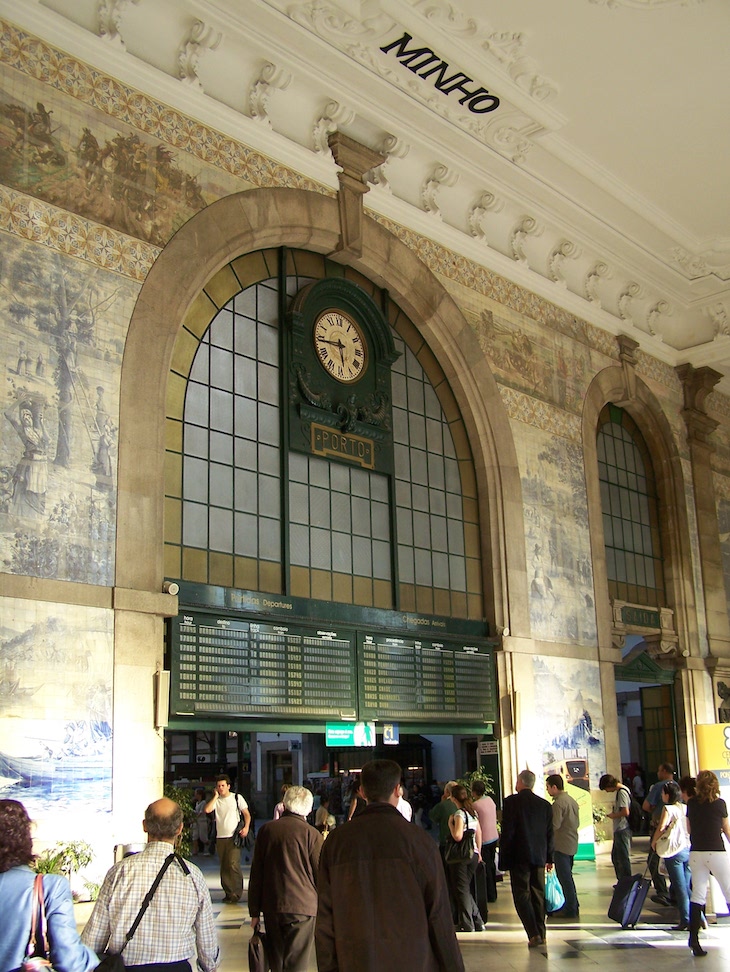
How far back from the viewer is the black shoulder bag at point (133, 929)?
450 centimetres

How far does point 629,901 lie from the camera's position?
1083 centimetres

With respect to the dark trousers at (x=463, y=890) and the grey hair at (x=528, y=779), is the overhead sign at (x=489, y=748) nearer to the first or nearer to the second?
the dark trousers at (x=463, y=890)

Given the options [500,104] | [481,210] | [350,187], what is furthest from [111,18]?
[481,210]

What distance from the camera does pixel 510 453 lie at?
57.8 ft

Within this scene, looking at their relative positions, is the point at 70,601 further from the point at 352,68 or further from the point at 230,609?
the point at 352,68

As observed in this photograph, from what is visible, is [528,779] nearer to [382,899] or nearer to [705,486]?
[382,899]

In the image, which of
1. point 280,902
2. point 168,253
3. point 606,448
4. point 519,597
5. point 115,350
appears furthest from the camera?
point 606,448

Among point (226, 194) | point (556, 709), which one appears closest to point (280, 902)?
point (226, 194)

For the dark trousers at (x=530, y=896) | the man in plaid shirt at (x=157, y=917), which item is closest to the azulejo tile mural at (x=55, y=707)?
the dark trousers at (x=530, y=896)

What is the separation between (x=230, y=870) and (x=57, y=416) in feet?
19.5

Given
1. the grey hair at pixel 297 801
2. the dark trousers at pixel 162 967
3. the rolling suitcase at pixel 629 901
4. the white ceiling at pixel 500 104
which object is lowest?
the rolling suitcase at pixel 629 901

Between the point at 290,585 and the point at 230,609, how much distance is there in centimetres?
131

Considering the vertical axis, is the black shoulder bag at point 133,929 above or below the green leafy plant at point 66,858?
above

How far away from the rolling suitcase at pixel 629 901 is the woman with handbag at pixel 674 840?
425 millimetres
